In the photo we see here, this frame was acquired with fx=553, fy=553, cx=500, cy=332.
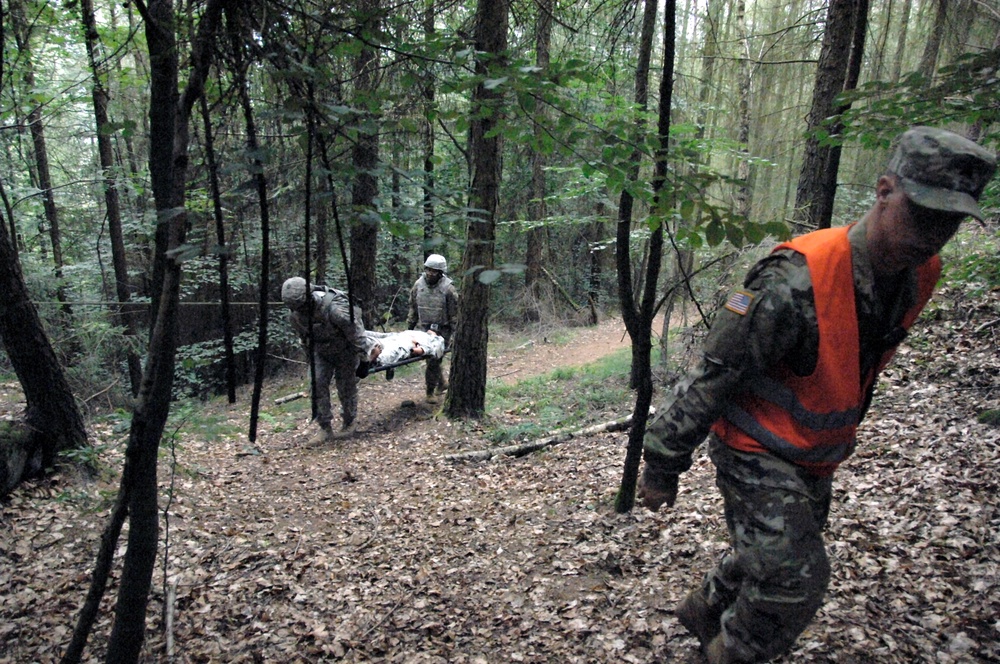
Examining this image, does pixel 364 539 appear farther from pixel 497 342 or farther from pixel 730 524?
pixel 497 342

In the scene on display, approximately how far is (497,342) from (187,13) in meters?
13.0

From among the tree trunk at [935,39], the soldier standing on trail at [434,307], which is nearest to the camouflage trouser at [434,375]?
the soldier standing on trail at [434,307]

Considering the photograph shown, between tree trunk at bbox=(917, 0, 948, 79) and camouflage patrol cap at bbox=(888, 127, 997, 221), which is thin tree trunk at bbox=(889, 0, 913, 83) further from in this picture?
camouflage patrol cap at bbox=(888, 127, 997, 221)

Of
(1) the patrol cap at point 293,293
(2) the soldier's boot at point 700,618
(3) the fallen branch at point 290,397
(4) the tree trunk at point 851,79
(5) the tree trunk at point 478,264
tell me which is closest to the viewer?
(2) the soldier's boot at point 700,618

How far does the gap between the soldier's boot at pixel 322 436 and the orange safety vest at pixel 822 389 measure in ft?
19.7

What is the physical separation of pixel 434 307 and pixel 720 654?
6673 millimetres

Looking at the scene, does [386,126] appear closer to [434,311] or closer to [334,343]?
[334,343]

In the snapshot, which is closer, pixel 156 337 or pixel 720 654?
pixel 156 337

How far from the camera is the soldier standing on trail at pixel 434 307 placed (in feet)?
27.8

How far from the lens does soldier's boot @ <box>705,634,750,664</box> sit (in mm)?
2318

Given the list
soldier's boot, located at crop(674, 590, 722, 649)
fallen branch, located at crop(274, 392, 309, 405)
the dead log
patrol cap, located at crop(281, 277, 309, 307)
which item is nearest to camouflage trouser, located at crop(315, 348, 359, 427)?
patrol cap, located at crop(281, 277, 309, 307)

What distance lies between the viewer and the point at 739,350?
2.12 meters

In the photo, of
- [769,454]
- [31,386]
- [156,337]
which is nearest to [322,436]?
[31,386]

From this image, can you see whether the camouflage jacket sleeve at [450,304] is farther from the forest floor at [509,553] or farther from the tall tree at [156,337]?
the tall tree at [156,337]
